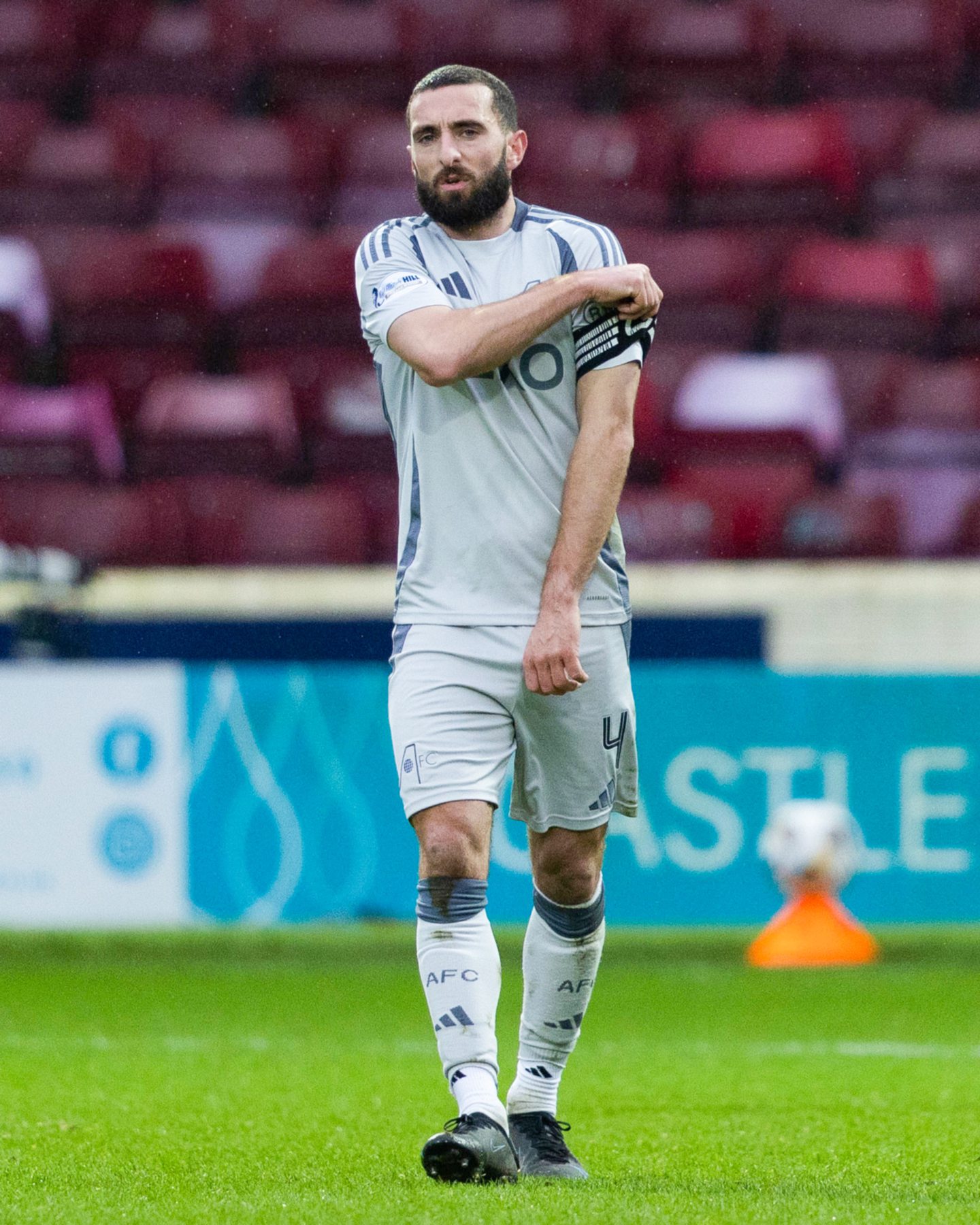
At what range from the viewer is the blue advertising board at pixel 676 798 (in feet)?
26.5

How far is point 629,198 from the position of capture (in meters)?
12.1

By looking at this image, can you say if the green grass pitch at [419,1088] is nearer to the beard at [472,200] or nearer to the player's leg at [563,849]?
the player's leg at [563,849]

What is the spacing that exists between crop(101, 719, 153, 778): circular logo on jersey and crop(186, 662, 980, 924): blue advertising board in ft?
0.56

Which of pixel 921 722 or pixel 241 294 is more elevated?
pixel 241 294

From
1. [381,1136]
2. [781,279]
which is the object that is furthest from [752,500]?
[381,1136]

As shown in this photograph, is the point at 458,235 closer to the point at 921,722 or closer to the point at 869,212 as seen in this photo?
the point at 921,722

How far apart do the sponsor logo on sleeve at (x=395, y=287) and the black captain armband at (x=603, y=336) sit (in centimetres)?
27

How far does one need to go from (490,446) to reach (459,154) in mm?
458

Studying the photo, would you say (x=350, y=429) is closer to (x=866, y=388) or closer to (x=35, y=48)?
(x=866, y=388)

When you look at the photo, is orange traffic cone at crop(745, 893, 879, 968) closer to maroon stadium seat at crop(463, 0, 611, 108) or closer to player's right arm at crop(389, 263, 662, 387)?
player's right arm at crop(389, 263, 662, 387)

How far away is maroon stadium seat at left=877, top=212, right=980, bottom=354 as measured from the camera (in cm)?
1172

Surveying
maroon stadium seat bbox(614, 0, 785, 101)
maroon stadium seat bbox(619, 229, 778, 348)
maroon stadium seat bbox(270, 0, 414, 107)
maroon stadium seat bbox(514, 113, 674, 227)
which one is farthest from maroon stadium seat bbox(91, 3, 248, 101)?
maroon stadium seat bbox(619, 229, 778, 348)

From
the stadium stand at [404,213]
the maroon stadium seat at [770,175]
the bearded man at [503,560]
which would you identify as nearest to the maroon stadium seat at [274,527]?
the stadium stand at [404,213]

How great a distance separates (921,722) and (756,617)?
139cm
